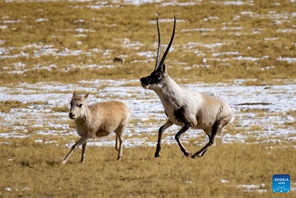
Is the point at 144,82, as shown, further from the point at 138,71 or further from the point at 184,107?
the point at 138,71

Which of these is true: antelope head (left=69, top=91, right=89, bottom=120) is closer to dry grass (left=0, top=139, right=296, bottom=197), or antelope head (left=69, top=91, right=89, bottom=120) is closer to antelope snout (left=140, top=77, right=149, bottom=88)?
dry grass (left=0, top=139, right=296, bottom=197)

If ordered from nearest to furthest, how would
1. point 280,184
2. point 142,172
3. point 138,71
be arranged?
point 280,184, point 142,172, point 138,71

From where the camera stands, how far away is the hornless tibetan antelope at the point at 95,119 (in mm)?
14781

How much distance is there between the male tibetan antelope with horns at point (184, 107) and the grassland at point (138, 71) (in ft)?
2.29

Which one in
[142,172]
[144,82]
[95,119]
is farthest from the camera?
[95,119]

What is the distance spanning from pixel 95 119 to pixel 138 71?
2523 centimetres

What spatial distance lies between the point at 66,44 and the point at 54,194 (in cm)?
3754

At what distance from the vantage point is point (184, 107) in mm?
14719

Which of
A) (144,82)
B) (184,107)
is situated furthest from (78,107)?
(184,107)

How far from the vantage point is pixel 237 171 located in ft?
43.5

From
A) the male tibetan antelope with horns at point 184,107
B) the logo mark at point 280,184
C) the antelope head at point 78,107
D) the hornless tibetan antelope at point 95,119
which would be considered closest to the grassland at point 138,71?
the logo mark at point 280,184

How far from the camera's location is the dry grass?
38.5 feet

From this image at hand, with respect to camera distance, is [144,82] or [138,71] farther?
[138,71]

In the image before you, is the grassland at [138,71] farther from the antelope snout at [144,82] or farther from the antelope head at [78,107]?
the antelope snout at [144,82]
